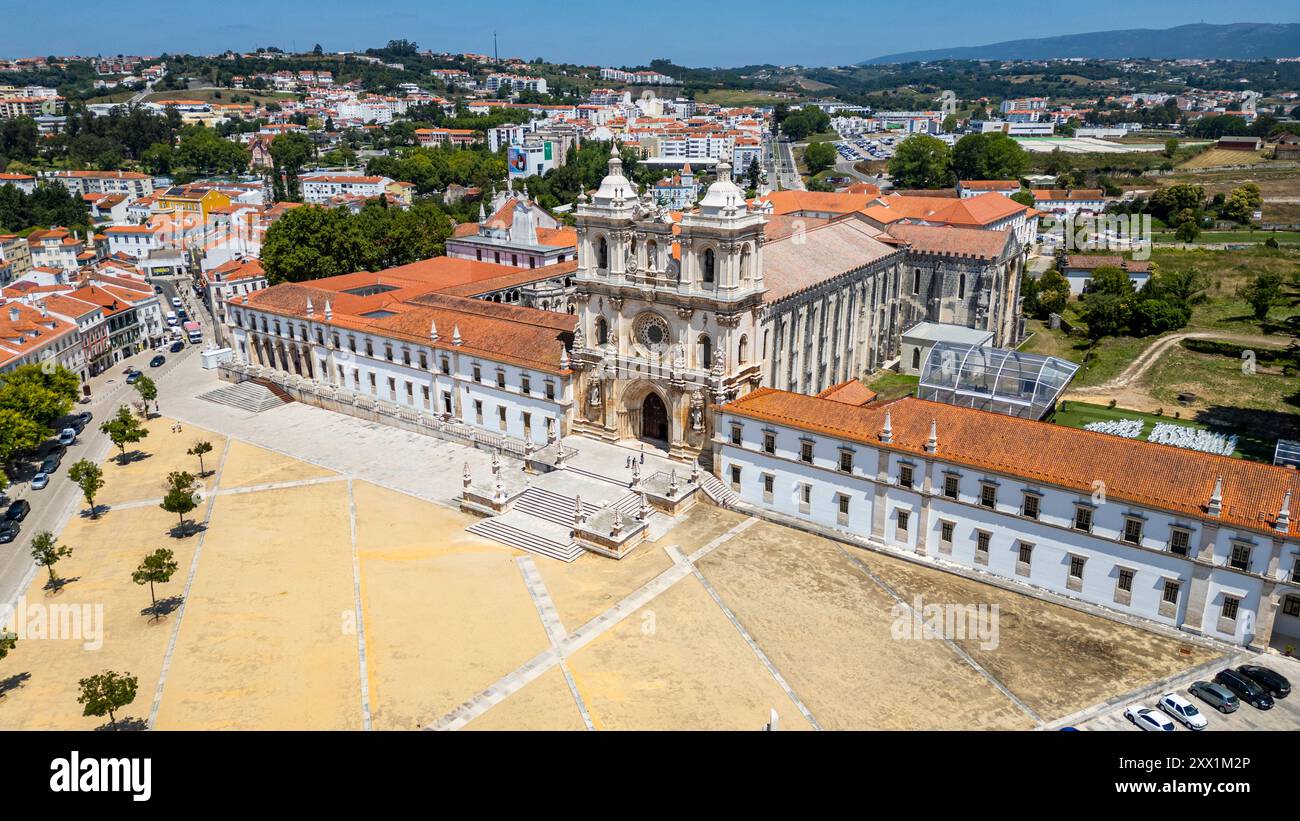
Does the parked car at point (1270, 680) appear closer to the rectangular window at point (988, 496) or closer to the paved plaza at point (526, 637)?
the paved plaza at point (526, 637)

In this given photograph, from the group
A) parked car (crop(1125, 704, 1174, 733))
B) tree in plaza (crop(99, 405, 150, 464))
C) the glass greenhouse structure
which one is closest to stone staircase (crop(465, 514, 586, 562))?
parked car (crop(1125, 704, 1174, 733))

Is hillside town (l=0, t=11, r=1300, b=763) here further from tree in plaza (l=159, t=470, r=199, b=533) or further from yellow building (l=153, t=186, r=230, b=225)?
yellow building (l=153, t=186, r=230, b=225)

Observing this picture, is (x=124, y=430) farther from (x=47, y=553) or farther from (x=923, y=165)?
(x=923, y=165)

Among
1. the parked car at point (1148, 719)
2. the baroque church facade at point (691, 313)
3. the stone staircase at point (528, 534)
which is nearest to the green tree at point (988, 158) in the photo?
the baroque church facade at point (691, 313)

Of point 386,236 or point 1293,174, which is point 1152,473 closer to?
point 386,236
